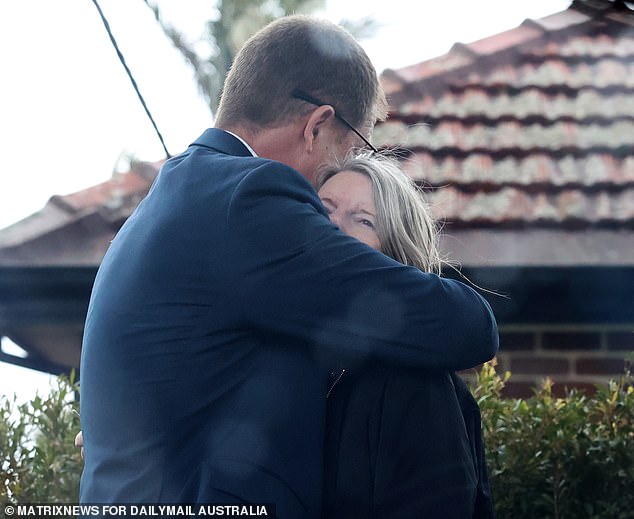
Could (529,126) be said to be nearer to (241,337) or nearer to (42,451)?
(42,451)

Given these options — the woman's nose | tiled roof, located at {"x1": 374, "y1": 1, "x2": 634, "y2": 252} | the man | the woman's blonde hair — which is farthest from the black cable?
tiled roof, located at {"x1": 374, "y1": 1, "x2": 634, "y2": 252}

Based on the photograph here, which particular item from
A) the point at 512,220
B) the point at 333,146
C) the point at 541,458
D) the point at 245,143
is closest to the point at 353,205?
the point at 333,146

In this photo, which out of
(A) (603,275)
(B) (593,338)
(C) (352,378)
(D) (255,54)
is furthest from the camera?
(B) (593,338)

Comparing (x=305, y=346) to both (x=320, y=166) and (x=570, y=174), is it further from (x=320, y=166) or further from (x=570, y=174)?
(x=570, y=174)

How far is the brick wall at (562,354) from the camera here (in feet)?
16.0

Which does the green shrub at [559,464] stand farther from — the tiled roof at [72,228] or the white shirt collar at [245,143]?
the tiled roof at [72,228]

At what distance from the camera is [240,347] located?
1.98 meters

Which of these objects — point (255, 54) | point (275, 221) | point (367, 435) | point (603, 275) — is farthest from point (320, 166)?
point (603, 275)

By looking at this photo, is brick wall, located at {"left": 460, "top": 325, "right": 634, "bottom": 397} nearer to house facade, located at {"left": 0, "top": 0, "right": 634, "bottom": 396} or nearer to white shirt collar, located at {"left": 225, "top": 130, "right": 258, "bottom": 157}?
house facade, located at {"left": 0, "top": 0, "right": 634, "bottom": 396}

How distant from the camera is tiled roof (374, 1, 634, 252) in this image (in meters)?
4.97

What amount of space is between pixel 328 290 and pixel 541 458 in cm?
185

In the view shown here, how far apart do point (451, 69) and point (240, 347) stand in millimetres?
4622

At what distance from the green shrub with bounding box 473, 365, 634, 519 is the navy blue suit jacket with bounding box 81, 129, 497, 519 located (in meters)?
1.59

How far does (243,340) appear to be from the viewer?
1982mm
